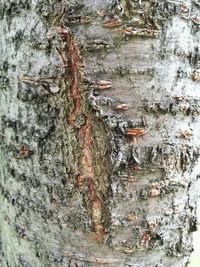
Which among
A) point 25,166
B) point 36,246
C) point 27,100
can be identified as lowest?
point 36,246

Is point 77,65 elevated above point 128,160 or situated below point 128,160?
above

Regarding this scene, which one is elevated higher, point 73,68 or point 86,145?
point 73,68

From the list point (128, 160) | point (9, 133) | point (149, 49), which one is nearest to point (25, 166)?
point (9, 133)

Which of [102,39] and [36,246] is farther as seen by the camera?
[36,246]

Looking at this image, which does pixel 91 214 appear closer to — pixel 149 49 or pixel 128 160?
pixel 128 160

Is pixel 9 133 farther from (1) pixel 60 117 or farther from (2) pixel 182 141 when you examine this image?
(2) pixel 182 141
